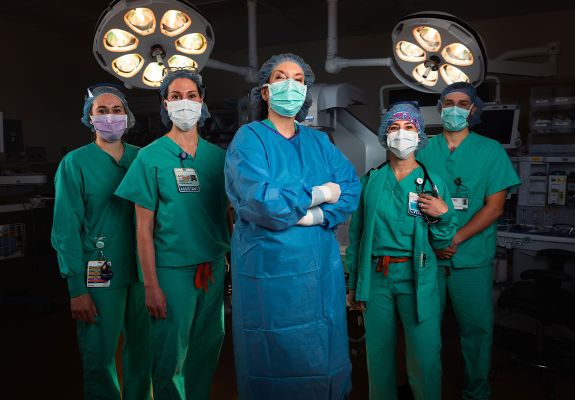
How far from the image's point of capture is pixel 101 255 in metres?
1.84

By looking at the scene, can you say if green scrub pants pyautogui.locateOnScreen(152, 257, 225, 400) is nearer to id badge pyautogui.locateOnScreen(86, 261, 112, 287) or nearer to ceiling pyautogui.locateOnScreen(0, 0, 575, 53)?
id badge pyautogui.locateOnScreen(86, 261, 112, 287)

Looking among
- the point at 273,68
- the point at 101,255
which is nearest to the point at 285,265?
the point at 273,68

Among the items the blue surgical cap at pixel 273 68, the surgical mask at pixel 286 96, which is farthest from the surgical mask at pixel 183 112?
the surgical mask at pixel 286 96

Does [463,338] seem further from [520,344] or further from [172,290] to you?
[172,290]

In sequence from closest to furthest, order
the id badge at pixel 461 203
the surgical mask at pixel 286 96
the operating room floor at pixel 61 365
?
the surgical mask at pixel 286 96
the id badge at pixel 461 203
the operating room floor at pixel 61 365

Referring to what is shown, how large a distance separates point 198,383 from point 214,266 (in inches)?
19.0

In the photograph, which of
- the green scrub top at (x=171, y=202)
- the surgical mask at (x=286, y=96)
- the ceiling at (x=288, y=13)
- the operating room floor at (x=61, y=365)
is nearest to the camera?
the surgical mask at (x=286, y=96)

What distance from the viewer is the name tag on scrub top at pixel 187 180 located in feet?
5.66

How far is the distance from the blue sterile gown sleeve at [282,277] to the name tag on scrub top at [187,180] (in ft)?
1.08

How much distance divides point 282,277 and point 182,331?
0.57 m

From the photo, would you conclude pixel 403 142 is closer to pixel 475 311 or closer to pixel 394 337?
pixel 394 337

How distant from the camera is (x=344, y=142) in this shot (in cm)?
326

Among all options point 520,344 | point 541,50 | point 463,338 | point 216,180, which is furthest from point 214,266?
→ point 541,50

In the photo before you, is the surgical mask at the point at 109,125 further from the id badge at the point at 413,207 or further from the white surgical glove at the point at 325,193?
the id badge at the point at 413,207
